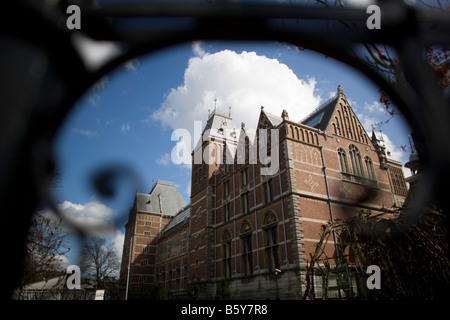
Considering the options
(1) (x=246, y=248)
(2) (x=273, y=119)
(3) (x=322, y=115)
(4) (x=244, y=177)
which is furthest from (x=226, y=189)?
(3) (x=322, y=115)

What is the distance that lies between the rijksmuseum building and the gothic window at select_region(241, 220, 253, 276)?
0.07 meters

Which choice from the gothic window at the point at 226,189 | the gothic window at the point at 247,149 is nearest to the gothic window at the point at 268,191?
the gothic window at the point at 247,149

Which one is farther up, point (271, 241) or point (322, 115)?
point (322, 115)

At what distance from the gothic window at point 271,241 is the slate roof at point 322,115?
27.5 ft

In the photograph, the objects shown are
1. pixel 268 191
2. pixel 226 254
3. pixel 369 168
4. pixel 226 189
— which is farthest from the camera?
pixel 226 189

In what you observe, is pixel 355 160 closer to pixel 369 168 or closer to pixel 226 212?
pixel 369 168

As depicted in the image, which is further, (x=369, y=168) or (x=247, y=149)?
(x=247, y=149)

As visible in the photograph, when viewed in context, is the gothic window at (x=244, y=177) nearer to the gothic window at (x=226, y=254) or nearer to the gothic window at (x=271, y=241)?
the gothic window at (x=271, y=241)

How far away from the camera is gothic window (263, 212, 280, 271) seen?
62.4 feet

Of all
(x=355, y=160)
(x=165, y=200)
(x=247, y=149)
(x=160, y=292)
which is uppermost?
(x=165, y=200)

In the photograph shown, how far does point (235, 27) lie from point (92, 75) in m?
0.44

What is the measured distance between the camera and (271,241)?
19641 millimetres

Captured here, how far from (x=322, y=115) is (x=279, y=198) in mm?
9605

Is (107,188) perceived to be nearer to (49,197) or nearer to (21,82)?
(49,197)
